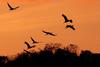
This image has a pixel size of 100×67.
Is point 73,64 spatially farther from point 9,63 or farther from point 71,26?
point 71,26

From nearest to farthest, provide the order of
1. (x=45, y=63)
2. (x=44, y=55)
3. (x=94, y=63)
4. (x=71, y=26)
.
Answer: (x=71, y=26) → (x=94, y=63) → (x=45, y=63) → (x=44, y=55)

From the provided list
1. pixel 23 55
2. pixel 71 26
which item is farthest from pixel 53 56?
pixel 71 26

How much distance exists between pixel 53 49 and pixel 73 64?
9960 mm

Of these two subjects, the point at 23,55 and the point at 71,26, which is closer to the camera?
the point at 71,26

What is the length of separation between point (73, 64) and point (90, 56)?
4.09 meters

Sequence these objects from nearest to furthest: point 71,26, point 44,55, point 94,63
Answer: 1. point 71,26
2. point 94,63
3. point 44,55

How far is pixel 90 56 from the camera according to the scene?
5744cm

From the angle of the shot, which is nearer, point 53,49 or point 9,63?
point 9,63

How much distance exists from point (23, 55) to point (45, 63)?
20.1 feet

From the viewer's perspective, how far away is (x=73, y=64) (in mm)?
54062

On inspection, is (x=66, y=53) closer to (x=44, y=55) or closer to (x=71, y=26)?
(x=44, y=55)

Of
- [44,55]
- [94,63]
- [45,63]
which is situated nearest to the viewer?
[94,63]

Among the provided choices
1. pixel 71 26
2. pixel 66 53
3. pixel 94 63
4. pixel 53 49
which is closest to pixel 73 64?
pixel 94 63

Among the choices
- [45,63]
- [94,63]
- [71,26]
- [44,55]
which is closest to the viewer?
[71,26]
